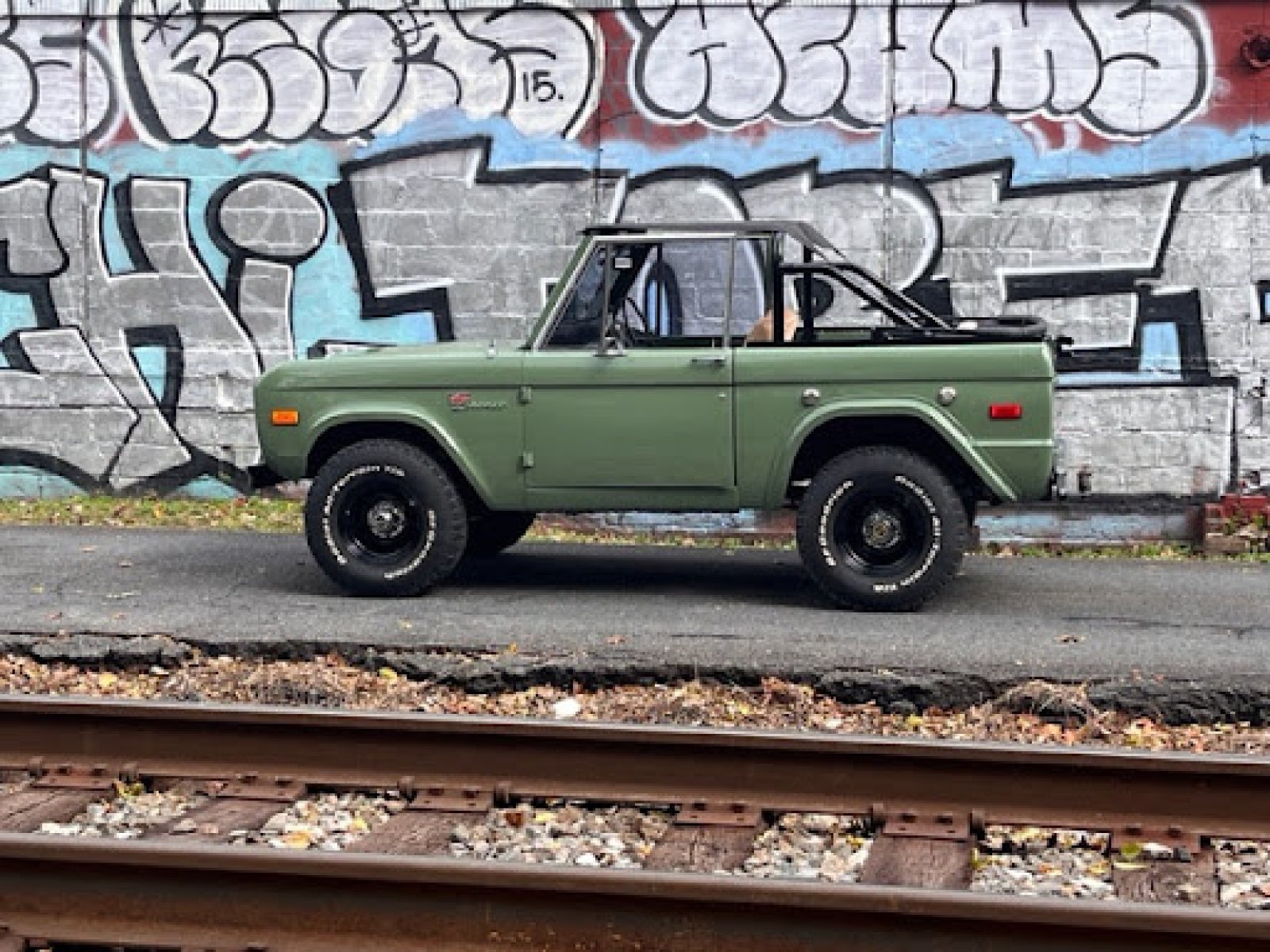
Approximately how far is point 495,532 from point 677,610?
1.72 m

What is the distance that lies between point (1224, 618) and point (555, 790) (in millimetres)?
4427

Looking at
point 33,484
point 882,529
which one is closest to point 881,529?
point 882,529

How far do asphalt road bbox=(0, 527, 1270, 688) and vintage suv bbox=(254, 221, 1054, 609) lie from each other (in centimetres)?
42

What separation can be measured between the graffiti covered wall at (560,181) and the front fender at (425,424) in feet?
12.5

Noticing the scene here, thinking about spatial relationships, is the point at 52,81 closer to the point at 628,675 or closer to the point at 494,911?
the point at 628,675

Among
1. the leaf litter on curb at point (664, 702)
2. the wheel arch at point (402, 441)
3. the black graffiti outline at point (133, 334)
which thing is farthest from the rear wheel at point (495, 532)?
the black graffiti outline at point (133, 334)

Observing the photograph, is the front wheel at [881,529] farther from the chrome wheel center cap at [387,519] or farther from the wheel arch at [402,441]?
the chrome wheel center cap at [387,519]

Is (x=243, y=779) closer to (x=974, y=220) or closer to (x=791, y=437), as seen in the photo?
(x=791, y=437)

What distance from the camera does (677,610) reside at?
359 inches

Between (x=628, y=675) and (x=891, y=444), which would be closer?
(x=628, y=675)

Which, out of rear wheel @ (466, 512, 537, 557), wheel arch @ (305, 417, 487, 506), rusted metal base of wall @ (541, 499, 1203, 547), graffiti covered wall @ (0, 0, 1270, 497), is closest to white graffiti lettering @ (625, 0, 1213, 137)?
graffiti covered wall @ (0, 0, 1270, 497)

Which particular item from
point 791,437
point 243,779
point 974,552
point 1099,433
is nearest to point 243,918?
point 243,779

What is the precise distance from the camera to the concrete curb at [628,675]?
24.0ft

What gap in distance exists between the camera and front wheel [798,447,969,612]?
8.90m
